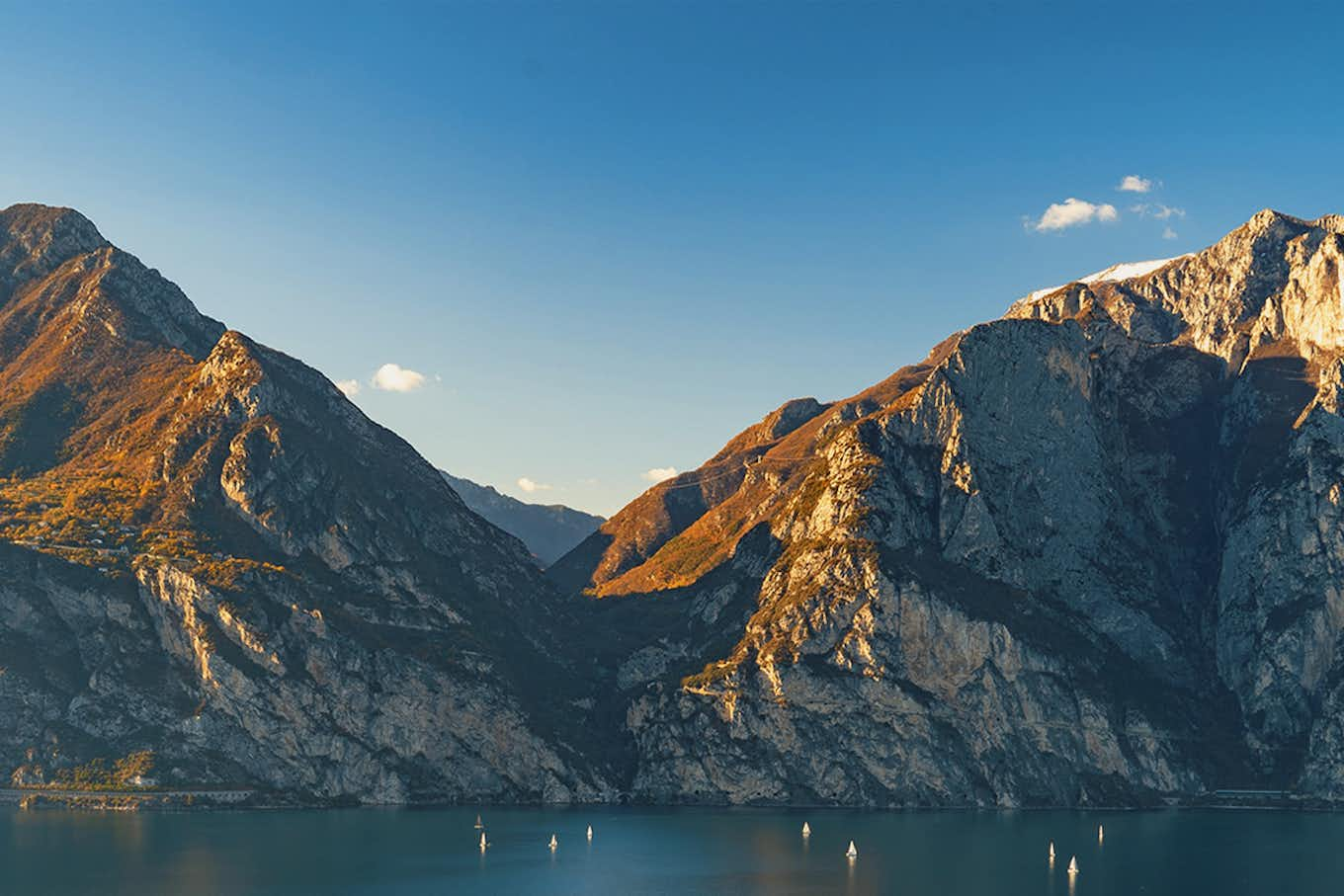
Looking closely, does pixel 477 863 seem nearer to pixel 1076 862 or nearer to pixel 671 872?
pixel 671 872

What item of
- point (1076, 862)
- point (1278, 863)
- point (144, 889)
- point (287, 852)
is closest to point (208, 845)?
point (287, 852)

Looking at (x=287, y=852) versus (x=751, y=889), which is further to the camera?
(x=287, y=852)

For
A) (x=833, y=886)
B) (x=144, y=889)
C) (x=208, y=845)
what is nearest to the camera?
(x=144, y=889)

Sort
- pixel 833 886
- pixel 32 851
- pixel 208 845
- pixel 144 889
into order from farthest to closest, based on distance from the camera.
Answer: pixel 208 845, pixel 32 851, pixel 833 886, pixel 144 889

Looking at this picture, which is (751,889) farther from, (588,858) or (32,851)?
(32,851)

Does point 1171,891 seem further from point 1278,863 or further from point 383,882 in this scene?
point 383,882

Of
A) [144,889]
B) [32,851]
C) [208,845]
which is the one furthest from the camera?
[208,845]

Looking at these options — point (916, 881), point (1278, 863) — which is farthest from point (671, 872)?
point (1278, 863)

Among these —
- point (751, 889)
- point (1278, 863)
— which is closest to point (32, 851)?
point (751, 889)

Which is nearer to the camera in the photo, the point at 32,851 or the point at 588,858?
the point at 32,851
